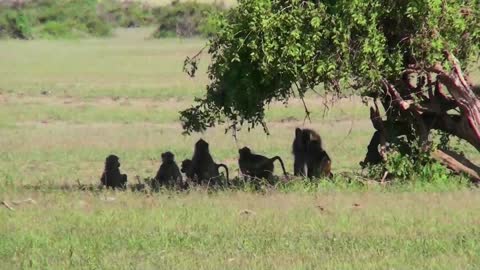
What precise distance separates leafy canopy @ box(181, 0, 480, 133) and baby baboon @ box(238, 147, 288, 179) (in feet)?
7.00

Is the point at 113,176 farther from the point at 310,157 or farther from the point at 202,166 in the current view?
the point at 310,157

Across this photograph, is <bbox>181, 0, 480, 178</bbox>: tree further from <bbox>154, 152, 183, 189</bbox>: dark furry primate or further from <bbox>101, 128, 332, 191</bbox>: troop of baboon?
<bbox>154, 152, 183, 189</bbox>: dark furry primate

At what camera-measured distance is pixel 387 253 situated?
8320 mm

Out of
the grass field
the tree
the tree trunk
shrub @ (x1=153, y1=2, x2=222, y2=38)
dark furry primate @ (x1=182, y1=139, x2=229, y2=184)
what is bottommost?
the grass field

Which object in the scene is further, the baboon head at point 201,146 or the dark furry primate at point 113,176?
the baboon head at point 201,146

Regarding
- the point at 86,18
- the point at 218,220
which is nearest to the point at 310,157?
the point at 218,220

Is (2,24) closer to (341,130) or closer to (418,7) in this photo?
(341,130)

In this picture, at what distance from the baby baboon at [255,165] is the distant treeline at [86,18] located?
47.1 metres

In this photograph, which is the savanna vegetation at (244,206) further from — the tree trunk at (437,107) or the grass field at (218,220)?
the tree trunk at (437,107)

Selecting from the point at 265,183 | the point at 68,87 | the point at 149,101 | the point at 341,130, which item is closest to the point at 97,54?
the point at 68,87

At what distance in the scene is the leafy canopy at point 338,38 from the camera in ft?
38.4

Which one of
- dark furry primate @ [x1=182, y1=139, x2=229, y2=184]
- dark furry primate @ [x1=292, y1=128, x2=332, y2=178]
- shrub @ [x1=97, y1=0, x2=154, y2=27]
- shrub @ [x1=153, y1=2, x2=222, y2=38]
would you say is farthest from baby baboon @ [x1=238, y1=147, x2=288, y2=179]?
shrub @ [x1=97, y1=0, x2=154, y2=27]

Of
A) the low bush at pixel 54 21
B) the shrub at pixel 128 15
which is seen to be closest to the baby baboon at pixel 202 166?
the low bush at pixel 54 21

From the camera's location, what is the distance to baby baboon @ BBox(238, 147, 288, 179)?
567 inches
